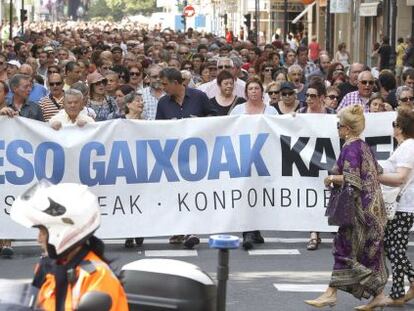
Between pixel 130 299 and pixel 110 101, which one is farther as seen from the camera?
pixel 110 101

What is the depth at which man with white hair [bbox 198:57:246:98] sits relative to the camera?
16828 millimetres

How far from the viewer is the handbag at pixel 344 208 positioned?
31.4 feet

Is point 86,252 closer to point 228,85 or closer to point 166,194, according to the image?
point 166,194

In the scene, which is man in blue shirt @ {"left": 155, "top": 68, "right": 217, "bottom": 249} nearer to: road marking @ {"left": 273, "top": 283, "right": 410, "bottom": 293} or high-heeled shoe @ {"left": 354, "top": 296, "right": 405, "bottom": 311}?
road marking @ {"left": 273, "top": 283, "right": 410, "bottom": 293}

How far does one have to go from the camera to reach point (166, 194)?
12.7 metres

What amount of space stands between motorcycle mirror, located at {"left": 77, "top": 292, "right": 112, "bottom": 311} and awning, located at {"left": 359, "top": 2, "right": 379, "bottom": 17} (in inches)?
1598

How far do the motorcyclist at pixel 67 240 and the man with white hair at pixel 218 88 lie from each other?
1128cm

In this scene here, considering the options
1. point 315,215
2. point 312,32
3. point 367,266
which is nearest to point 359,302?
point 367,266

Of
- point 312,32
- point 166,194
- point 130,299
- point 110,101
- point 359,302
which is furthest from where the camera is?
point 312,32

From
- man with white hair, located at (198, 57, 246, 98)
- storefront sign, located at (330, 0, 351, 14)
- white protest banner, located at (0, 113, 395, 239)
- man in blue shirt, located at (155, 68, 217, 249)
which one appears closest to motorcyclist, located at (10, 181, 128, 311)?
white protest banner, located at (0, 113, 395, 239)

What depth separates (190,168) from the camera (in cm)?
1264

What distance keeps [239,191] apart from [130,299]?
22.8 feet

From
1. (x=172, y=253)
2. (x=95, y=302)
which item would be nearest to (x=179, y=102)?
(x=172, y=253)

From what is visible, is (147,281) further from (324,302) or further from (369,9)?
(369,9)
